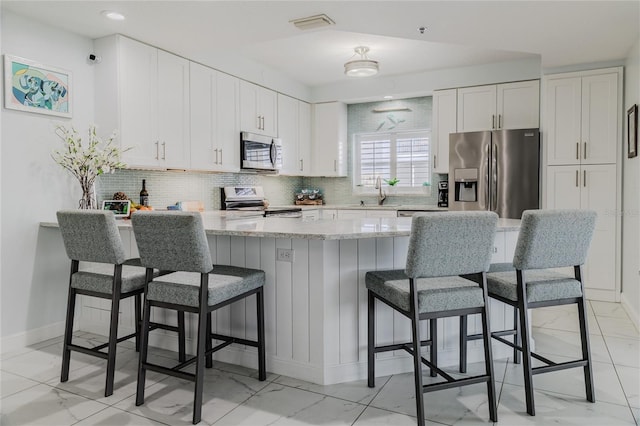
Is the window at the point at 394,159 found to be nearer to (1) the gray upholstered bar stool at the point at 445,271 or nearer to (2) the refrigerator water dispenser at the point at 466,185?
(2) the refrigerator water dispenser at the point at 466,185

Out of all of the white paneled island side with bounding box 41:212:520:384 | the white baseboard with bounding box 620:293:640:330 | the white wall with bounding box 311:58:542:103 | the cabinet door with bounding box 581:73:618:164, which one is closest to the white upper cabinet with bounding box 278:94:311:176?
the white wall with bounding box 311:58:542:103

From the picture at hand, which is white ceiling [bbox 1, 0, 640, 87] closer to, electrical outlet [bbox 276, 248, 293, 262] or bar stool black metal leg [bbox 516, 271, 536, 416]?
electrical outlet [bbox 276, 248, 293, 262]

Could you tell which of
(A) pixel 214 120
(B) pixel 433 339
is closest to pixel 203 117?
(A) pixel 214 120

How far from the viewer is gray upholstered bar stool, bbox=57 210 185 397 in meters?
2.32

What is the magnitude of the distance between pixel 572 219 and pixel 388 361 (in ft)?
4.22

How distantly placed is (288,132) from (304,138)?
1.35ft

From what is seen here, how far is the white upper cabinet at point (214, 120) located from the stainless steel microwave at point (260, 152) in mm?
77

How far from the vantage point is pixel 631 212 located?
388cm

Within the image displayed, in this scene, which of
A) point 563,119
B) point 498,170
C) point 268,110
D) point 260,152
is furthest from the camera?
point 268,110

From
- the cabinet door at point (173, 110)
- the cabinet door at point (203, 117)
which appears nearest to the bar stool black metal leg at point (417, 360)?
the cabinet door at point (173, 110)

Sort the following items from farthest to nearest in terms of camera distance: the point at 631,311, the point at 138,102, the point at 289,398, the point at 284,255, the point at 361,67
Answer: the point at 361,67 < the point at 631,311 < the point at 138,102 < the point at 284,255 < the point at 289,398

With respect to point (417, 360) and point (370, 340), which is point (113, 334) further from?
point (417, 360)

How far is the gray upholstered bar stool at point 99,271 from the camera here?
2.32 metres

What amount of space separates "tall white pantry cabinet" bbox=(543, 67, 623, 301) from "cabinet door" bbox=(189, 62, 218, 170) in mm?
3489
